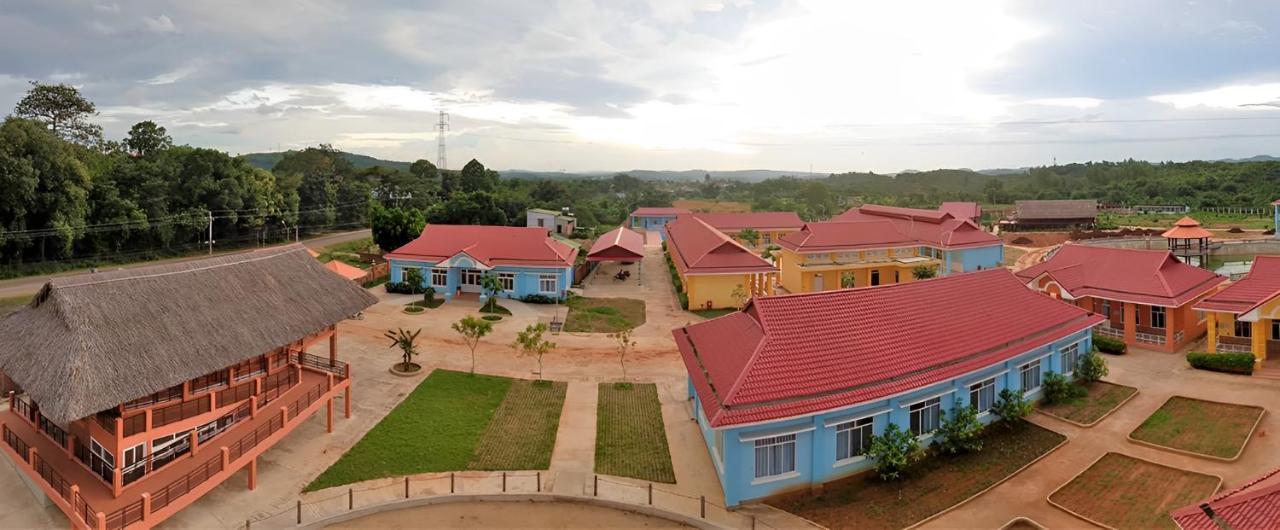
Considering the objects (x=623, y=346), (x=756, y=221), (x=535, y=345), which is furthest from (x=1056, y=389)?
(x=756, y=221)

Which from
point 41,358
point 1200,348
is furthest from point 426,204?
point 1200,348

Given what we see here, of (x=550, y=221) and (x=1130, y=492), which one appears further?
(x=550, y=221)

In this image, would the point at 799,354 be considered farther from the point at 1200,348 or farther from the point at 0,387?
the point at 0,387

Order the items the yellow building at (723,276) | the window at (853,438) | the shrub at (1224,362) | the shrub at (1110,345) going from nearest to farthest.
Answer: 1. the window at (853,438)
2. the shrub at (1224,362)
3. the shrub at (1110,345)
4. the yellow building at (723,276)

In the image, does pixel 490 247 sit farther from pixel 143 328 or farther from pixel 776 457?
pixel 776 457

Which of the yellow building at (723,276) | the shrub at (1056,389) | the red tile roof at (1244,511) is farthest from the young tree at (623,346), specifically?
the red tile roof at (1244,511)

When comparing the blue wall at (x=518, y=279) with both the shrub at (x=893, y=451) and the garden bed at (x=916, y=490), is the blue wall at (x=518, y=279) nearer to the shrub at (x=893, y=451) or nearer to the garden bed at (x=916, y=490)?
the shrub at (x=893, y=451)

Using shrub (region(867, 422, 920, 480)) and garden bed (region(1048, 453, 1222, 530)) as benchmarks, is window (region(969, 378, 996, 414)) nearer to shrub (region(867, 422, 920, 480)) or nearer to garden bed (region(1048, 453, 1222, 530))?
garden bed (region(1048, 453, 1222, 530))
